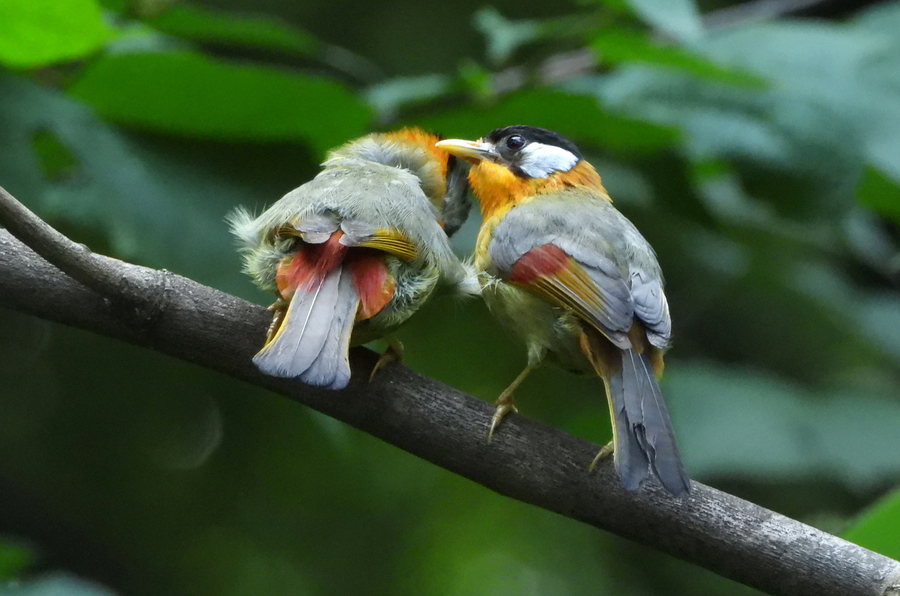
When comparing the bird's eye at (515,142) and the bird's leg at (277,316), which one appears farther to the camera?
the bird's eye at (515,142)

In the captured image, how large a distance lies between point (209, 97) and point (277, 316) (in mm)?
1068

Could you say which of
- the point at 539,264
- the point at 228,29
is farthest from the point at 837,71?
the point at 228,29

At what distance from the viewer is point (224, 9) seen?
18.4 feet

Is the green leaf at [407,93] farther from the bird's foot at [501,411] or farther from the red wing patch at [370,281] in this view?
the bird's foot at [501,411]

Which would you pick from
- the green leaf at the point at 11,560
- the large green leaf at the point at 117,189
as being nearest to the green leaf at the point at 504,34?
the large green leaf at the point at 117,189

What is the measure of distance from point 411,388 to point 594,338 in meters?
0.61

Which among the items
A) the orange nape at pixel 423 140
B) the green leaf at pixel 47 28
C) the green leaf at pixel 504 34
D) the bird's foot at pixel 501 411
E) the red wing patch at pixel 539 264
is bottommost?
the bird's foot at pixel 501 411

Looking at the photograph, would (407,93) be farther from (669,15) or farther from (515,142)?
(669,15)

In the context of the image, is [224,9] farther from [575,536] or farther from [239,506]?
[575,536]

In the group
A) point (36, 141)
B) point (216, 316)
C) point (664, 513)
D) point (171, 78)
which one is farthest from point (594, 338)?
point (36, 141)

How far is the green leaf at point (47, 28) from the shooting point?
2.67 metres

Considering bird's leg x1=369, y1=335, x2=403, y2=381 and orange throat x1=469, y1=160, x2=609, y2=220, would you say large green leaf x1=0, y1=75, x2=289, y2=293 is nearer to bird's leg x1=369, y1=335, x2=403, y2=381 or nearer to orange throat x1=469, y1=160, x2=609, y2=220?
bird's leg x1=369, y1=335, x2=403, y2=381

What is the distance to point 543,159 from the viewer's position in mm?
3803

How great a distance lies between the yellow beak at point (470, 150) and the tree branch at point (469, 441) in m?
1.22
